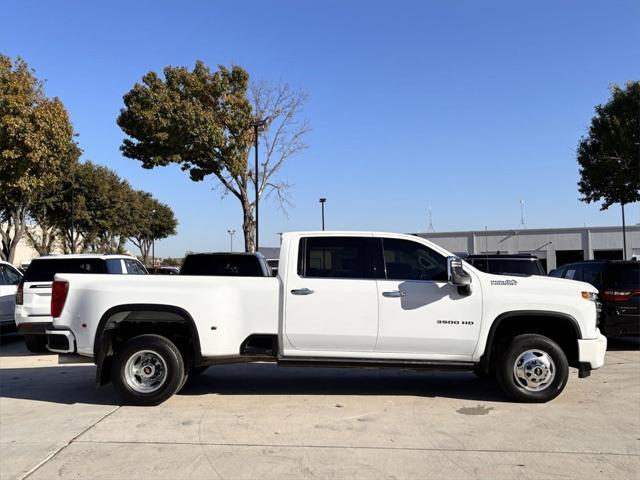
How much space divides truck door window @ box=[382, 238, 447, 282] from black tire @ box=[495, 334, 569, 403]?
1.17m

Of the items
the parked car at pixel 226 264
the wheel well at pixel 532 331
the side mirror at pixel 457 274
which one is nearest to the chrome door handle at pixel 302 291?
the side mirror at pixel 457 274

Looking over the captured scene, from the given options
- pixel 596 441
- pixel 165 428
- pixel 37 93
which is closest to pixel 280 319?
pixel 165 428

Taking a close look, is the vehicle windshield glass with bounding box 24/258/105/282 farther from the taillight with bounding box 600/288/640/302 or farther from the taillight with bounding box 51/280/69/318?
the taillight with bounding box 600/288/640/302

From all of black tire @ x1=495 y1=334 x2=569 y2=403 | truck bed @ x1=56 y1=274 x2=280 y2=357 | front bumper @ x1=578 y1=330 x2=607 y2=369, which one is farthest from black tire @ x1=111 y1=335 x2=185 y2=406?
front bumper @ x1=578 y1=330 x2=607 y2=369

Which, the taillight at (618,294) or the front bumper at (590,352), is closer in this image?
the front bumper at (590,352)

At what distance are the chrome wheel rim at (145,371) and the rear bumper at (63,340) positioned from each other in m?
0.69

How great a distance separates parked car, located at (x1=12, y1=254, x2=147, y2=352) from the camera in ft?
33.0

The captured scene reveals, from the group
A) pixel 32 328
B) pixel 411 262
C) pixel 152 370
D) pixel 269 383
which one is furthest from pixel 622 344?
pixel 32 328

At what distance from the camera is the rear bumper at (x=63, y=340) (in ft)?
21.5

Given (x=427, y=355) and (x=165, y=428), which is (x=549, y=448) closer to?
(x=427, y=355)

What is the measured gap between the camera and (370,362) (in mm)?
6488

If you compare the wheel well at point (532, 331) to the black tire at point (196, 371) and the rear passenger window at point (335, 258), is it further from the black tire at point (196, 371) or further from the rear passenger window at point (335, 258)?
the black tire at point (196, 371)

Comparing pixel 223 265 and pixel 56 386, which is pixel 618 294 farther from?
pixel 56 386

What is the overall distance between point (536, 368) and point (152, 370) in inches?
178
